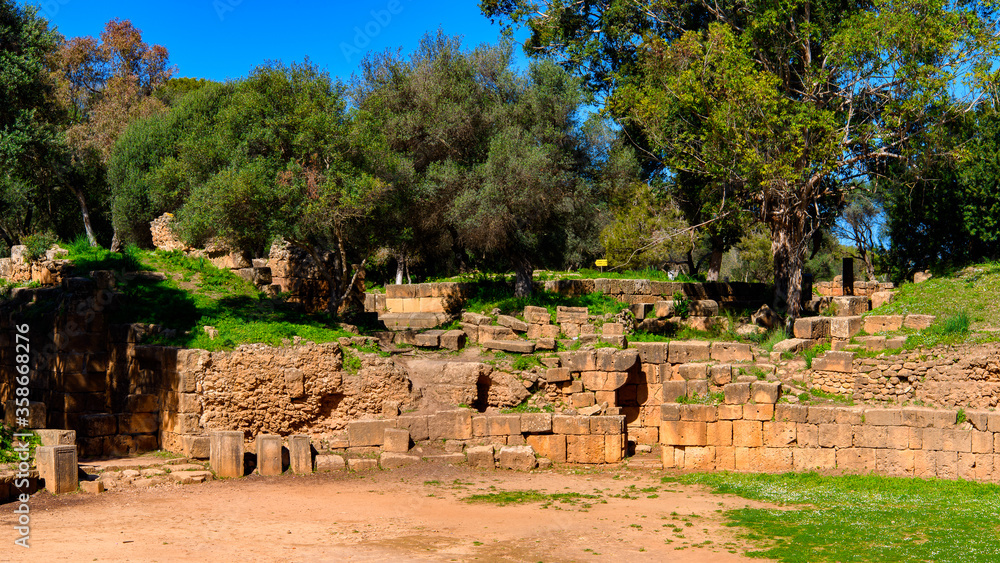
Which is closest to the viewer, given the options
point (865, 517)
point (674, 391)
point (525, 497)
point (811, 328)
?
point (865, 517)

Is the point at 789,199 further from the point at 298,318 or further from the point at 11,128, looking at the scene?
the point at 11,128

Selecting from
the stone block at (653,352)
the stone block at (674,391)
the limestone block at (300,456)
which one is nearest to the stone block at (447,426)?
the limestone block at (300,456)

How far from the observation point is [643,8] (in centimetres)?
2617

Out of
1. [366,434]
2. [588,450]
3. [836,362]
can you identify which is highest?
[836,362]

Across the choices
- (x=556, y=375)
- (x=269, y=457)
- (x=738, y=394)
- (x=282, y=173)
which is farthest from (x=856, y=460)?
(x=282, y=173)

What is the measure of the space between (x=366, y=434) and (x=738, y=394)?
786 cm

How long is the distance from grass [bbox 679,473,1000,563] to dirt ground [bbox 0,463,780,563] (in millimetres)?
597

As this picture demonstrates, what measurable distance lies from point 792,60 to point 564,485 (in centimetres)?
1562

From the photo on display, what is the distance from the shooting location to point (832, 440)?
56.5ft

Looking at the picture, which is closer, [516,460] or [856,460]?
[856,460]

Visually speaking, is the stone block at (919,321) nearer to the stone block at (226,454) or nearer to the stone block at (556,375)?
the stone block at (556,375)

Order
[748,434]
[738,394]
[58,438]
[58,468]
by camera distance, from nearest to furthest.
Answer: [58,468] → [58,438] → [748,434] → [738,394]

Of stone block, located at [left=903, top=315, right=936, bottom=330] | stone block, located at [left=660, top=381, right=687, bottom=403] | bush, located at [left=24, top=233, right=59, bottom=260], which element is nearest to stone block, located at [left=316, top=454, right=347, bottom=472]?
stone block, located at [left=660, top=381, right=687, bottom=403]

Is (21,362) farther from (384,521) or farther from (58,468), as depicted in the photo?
(384,521)
